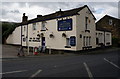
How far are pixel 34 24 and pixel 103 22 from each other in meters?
22.4

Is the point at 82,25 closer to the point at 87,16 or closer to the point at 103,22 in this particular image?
the point at 87,16

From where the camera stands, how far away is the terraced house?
78.0ft

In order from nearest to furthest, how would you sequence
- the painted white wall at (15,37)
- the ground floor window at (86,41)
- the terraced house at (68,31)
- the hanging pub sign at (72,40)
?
the hanging pub sign at (72,40) < the terraced house at (68,31) < the ground floor window at (86,41) < the painted white wall at (15,37)

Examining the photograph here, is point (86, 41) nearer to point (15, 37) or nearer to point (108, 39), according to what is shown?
point (108, 39)

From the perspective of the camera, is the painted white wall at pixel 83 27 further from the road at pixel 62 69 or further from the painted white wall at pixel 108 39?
the road at pixel 62 69

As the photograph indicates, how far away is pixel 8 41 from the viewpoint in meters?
42.0

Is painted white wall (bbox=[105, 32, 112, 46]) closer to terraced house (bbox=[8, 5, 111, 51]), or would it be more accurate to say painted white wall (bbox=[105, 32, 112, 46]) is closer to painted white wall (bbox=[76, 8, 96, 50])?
terraced house (bbox=[8, 5, 111, 51])

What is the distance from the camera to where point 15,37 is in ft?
126

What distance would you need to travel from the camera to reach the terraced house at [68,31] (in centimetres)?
2377

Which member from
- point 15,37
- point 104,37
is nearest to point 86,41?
point 104,37

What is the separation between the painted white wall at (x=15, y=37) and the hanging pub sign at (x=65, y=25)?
14.0 metres

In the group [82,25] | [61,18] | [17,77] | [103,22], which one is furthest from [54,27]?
[103,22]

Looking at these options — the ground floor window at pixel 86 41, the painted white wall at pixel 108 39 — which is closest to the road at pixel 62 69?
the ground floor window at pixel 86 41

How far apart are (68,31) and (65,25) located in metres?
1.06
